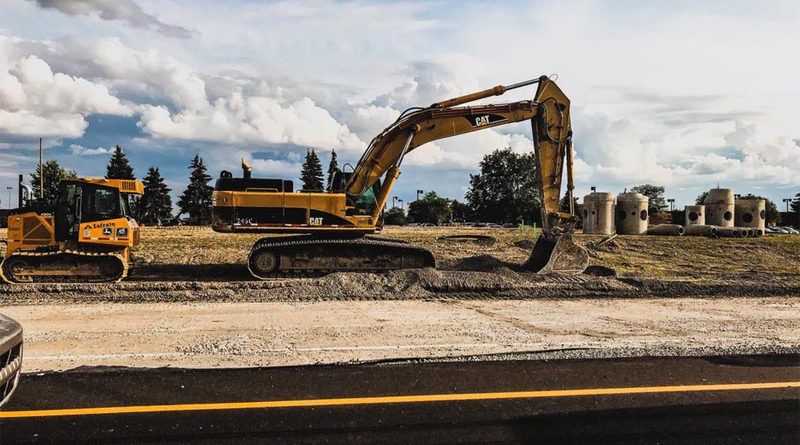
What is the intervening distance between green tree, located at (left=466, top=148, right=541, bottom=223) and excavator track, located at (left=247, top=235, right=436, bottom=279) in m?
81.4

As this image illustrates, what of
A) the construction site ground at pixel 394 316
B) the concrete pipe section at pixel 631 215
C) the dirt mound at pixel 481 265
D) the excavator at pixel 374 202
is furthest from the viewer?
the concrete pipe section at pixel 631 215

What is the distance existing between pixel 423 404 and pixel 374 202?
1047 centimetres

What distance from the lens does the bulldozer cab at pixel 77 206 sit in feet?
46.4

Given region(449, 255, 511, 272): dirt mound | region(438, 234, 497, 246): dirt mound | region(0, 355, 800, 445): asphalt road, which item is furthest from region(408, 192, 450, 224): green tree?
region(0, 355, 800, 445): asphalt road

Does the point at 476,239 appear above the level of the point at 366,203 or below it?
below

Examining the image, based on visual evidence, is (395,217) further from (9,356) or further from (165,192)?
(9,356)

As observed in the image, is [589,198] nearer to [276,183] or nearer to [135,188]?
[276,183]

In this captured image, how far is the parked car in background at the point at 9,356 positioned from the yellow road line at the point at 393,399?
0.87 meters

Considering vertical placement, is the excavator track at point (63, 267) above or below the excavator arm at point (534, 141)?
below

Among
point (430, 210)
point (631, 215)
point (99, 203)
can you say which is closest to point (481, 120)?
point (99, 203)

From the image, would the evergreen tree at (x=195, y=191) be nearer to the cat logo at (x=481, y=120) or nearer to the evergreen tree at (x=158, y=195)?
the evergreen tree at (x=158, y=195)

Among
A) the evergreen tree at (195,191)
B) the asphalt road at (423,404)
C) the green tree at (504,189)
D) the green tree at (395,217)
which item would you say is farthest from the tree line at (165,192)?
the asphalt road at (423,404)

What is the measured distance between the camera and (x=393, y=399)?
5137 millimetres

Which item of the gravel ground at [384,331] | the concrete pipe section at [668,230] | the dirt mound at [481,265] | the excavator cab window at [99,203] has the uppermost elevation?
the excavator cab window at [99,203]
